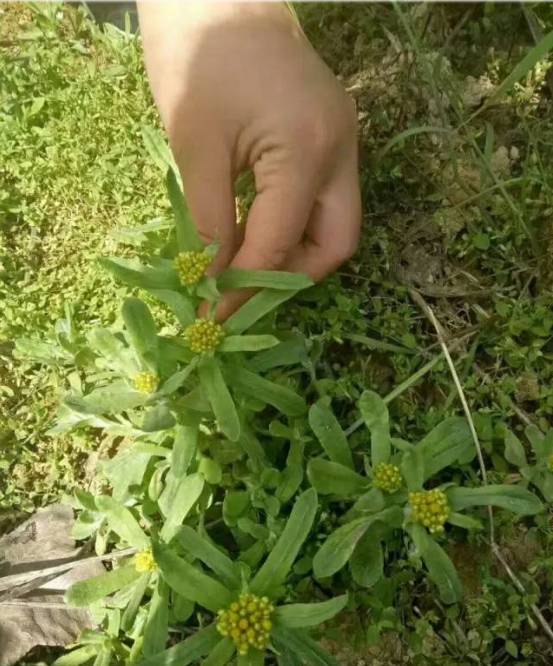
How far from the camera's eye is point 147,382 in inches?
78.5

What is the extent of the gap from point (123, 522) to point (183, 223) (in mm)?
818

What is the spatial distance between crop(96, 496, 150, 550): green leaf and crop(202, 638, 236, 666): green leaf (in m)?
0.40

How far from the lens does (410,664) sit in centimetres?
221

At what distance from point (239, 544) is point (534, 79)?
1.71m

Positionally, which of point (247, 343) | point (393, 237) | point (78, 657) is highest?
point (247, 343)

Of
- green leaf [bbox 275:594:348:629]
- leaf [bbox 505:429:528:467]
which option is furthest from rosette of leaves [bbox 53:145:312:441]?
leaf [bbox 505:429:528:467]

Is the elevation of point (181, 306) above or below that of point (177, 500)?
above

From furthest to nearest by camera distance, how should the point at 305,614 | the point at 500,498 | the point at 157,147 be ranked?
1. the point at 157,147
2. the point at 500,498
3. the point at 305,614

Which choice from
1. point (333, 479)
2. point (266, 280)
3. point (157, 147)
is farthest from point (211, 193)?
point (333, 479)

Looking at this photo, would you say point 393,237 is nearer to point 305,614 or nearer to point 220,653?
point 305,614

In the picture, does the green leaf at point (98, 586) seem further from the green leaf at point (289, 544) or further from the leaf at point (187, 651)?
the green leaf at point (289, 544)

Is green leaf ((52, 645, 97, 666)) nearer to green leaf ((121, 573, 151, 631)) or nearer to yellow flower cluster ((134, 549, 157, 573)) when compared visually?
green leaf ((121, 573, 151, 631))

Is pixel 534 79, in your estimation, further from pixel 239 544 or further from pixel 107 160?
pixel 239 544

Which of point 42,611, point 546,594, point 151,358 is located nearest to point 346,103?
point 151,358
